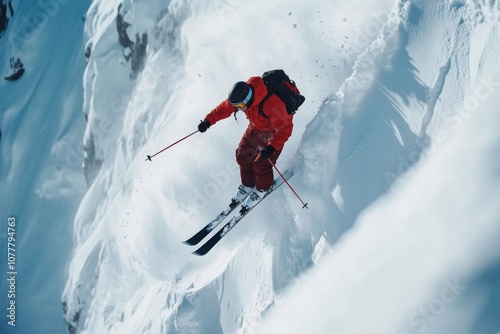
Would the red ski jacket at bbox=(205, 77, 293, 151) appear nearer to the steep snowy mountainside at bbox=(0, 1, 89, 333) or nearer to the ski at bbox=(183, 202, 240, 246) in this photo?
the ski at bbox=(183, 202, 240, 246)

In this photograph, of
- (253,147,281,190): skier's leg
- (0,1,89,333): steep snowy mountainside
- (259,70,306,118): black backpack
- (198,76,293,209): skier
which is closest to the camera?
(198,76,293,209): skier

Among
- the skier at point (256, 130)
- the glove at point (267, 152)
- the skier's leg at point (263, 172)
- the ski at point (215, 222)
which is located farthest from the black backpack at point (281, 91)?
the ski at point (215, 222)

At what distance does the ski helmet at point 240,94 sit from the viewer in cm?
640

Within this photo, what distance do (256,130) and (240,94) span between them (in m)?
1.14

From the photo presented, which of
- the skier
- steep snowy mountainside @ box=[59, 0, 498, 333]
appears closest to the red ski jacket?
the skier

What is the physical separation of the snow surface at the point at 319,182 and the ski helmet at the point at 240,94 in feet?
5.77

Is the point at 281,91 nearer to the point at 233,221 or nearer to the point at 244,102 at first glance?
A: the point at 244,102

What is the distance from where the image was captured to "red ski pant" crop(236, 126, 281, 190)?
7363 millimetres

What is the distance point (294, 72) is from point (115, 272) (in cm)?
880

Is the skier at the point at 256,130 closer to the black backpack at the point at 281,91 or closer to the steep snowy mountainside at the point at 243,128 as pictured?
the black backpack at the point at 281,91

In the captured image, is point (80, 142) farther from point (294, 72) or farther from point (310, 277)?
point (310, 277)

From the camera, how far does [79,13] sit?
23328 mm

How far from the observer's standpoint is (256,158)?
24.4 feet

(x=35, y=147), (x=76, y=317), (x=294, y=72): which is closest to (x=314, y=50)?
(x=294, y=72)
